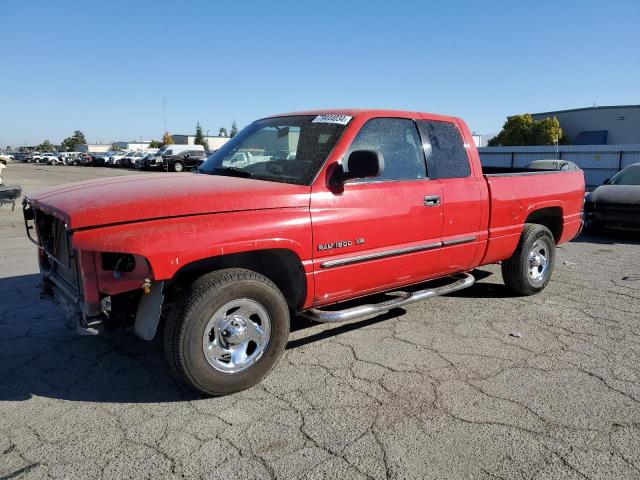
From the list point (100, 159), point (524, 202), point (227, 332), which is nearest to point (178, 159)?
point (100, 159)

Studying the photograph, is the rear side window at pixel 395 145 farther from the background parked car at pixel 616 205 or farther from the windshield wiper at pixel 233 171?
the background parked car at pixel 616 205

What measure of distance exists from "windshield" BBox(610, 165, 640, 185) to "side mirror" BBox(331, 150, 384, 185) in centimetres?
866

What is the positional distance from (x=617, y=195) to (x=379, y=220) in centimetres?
769

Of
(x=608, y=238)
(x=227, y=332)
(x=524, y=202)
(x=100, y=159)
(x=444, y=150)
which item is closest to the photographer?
(x=227, y=332)

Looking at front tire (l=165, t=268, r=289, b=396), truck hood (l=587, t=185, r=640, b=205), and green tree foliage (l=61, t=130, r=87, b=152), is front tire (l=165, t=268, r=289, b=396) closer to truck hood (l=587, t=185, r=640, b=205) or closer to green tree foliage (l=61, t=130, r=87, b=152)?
truck hood (l=587, t=185, r=640, b=205)

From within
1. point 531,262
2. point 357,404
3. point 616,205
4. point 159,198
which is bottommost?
point 357,404

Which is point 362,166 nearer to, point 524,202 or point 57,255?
point 57,255

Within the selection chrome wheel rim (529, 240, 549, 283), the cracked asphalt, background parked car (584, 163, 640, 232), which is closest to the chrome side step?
the cracked asphalt

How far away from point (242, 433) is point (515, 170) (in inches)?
203

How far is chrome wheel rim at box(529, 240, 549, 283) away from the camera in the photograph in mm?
5651

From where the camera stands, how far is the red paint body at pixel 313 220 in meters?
3.00

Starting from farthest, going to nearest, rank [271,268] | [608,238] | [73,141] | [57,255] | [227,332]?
[73,141] < [608,238] < [271,268] < [57,255] < [227,332]

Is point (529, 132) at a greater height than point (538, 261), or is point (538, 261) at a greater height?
point (529, 132)

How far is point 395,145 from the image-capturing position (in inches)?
169
